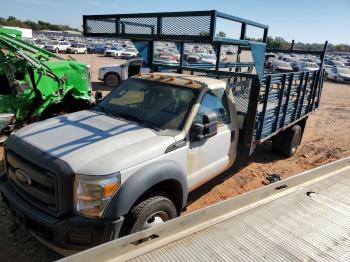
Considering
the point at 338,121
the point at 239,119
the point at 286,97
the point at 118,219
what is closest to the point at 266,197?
the point at 118,219

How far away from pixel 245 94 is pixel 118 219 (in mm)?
3677

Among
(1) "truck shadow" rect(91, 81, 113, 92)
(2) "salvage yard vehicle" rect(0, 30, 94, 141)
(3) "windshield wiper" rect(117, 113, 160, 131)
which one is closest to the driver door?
(3) "windshield wiper" rect(117, 113, 160, 131)

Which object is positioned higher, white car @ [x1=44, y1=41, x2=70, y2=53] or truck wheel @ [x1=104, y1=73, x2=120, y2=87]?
white car @ [x1=44, y1=41, x2=70, y2=53]

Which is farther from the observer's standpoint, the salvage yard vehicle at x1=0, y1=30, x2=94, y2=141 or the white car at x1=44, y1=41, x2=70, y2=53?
the white car at x1=44, y1=41, x2=70, y2=53

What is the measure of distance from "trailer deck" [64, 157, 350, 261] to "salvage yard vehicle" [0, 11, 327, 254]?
0.61 m

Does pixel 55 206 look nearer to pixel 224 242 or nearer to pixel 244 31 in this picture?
pixel 224 242

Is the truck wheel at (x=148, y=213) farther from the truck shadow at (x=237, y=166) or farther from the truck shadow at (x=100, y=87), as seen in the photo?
the truck shadow at (x=100, y=87)

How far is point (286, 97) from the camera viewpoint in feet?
19.8

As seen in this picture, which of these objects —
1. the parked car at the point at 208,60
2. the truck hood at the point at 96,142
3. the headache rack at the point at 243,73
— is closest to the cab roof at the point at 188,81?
the headache rack at the point at 243,73

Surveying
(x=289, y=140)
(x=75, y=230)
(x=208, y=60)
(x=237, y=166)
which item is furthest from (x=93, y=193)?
(x=208, y=60)

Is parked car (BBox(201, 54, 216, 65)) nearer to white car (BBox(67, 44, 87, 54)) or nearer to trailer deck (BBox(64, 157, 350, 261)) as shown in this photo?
trailer deck (BBox(64, 157, 350, 261))

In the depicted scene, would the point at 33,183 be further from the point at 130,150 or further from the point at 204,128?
the point at 204,128

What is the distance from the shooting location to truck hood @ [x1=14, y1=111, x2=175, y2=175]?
2775mm

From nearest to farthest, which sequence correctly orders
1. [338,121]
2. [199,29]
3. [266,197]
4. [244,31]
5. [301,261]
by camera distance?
[301,261] < [266,197] < [199,29] < [244,31] < [338,121]
